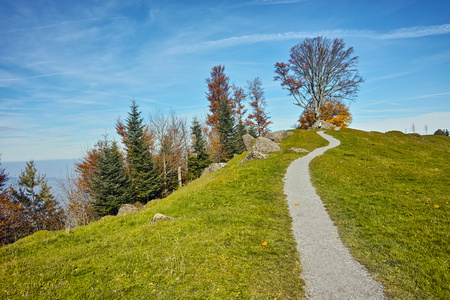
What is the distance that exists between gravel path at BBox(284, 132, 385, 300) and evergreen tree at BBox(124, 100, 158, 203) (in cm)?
2655

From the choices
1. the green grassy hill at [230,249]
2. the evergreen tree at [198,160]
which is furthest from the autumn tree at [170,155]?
the green grassy hill at [230,249]

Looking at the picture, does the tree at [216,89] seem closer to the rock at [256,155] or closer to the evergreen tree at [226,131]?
the evergreen tree at [226,131]

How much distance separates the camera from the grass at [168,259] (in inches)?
210

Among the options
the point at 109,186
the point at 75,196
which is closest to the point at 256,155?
the point at 109,186

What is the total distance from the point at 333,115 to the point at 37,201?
6723 cm

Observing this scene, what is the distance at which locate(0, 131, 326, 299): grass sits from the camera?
532cm

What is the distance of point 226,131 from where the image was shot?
47.6 meters

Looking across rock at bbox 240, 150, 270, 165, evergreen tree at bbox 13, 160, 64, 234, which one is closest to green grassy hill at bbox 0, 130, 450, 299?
rock at bbox 240, 150, 270, 165

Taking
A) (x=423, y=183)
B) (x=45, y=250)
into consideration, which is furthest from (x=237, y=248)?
(x=423, y=183)

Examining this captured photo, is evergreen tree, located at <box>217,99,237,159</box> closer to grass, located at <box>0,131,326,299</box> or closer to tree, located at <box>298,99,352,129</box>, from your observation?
tree, located at <box>298,99,352,129</box>

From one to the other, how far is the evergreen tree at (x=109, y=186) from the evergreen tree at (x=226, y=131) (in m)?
22.3

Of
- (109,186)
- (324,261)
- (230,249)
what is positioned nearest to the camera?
(324,261)

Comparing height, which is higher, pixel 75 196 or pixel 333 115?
pixel 333 115

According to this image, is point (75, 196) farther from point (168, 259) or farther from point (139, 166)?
point (168, 259)
